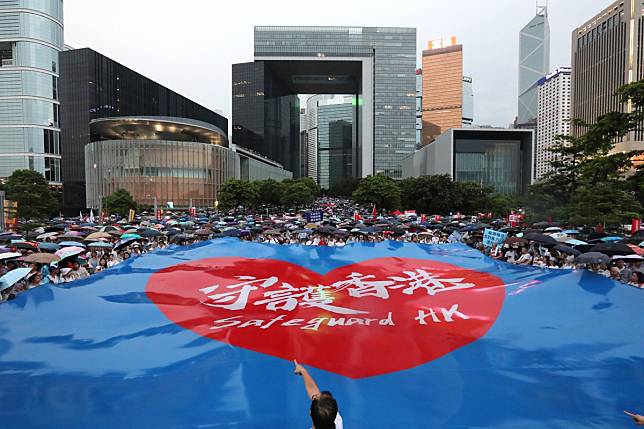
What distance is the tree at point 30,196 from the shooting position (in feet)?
116

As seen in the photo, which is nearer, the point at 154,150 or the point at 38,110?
the point at 154,150

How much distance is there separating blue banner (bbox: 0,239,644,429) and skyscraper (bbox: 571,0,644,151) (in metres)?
87.8

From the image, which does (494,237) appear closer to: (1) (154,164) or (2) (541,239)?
(2) (541,239)

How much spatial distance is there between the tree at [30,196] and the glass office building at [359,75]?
96.0 metres

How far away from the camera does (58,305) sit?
595 cm

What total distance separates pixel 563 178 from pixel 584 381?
29276 mm

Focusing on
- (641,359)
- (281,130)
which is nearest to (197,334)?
(641,359)

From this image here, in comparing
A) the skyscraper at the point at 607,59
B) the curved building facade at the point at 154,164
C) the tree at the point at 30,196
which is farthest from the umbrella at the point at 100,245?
the skyscraper at the point at 607,59

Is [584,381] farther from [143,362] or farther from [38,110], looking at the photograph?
[38,110]

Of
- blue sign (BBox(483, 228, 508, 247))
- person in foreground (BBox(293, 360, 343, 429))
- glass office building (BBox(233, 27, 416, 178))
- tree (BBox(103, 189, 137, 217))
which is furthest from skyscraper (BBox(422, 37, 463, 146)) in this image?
person in foreground (BBox(293, 360, 343, 429))

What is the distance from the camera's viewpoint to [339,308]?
6.30m

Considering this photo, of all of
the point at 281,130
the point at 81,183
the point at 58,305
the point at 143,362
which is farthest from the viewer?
the point at 281,130

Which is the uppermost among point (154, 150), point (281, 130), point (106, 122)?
point (281, 130)

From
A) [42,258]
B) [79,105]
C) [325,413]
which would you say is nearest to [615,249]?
[325,413]
